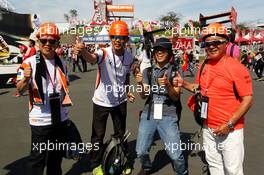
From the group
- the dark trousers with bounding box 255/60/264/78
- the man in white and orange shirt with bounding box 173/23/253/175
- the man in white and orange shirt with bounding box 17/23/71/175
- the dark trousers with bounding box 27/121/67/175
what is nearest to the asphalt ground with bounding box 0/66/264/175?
the dark trousers with bounding box 27/121/67/175

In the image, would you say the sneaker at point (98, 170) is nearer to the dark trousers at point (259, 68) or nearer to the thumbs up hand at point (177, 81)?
the thumbs up hand at point (177, 81)

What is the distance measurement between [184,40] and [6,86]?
21.5 metres

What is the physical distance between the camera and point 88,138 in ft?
19.5

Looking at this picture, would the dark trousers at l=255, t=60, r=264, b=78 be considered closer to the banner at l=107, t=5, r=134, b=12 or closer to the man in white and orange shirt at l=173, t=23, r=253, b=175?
the man in white and orange shirt at l=173, t=23, r=253, b=175

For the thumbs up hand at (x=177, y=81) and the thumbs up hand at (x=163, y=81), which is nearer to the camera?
the thumbs up hand at (x=163, y=81)

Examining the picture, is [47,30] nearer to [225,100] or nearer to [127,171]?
[225,100]

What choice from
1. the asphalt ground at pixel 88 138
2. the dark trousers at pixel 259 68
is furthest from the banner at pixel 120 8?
the asphalt ground at pixel 88 138

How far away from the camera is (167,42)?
11.4 feet

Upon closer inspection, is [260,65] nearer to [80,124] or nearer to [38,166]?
[80,124]

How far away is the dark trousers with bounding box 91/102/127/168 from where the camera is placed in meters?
4.11

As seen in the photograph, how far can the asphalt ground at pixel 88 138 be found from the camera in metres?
4.54

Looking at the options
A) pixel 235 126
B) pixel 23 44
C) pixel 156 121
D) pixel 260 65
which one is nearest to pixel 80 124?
pixel 156 121

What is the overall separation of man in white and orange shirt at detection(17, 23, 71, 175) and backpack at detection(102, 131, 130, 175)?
2.52 feet

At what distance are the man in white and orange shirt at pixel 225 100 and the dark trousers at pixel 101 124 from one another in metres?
1.44
